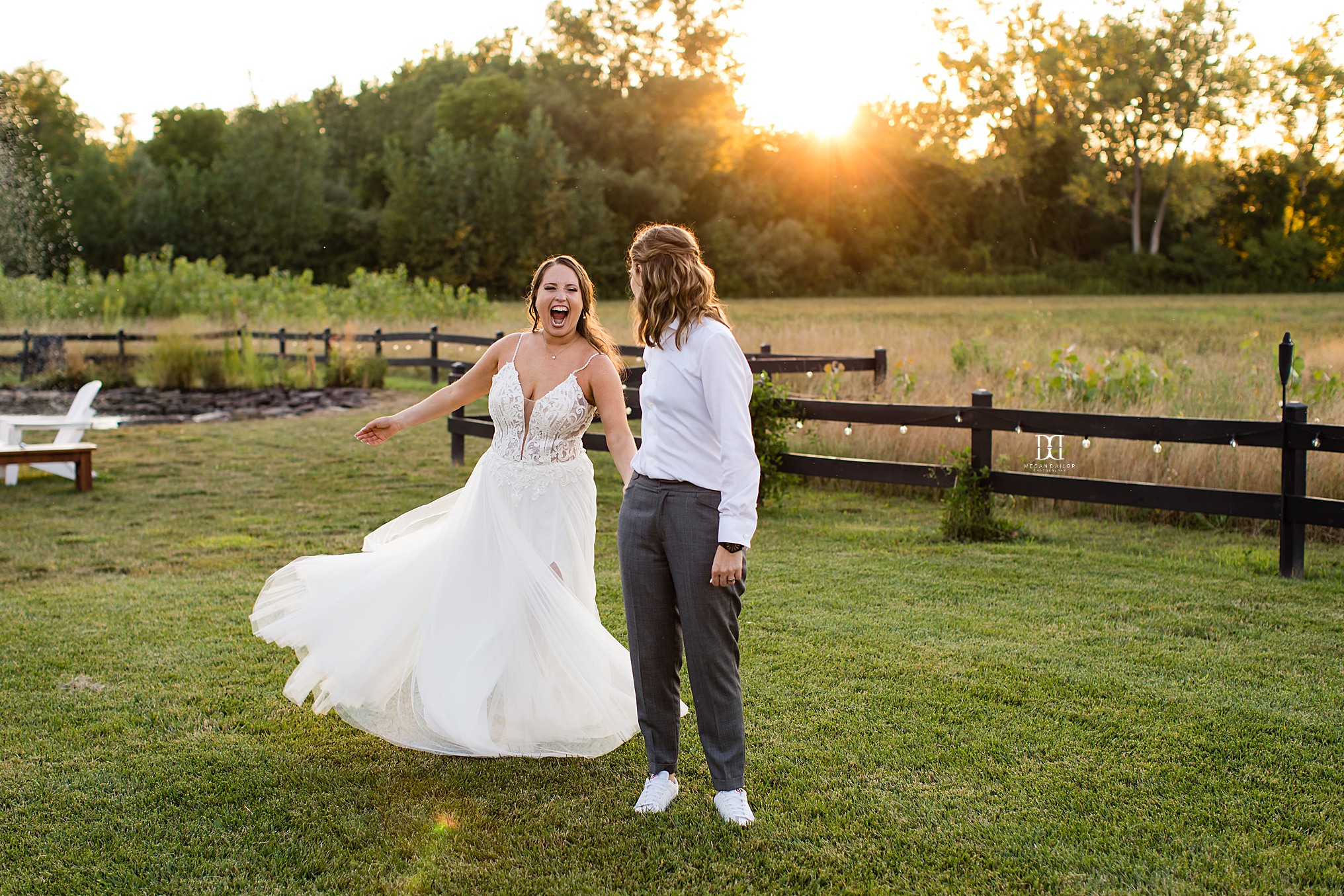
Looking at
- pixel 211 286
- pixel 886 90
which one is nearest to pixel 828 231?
pixel 886 90

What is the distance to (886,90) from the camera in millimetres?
57094

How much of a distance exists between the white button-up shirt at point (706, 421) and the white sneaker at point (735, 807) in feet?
2.90

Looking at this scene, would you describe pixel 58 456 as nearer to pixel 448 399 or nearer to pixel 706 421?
pixel 448 399

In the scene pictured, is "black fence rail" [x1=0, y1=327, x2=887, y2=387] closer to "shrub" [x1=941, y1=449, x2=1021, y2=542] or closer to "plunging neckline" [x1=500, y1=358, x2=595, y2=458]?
"shrub" [x1=941, y1=449, x2=1021, y2=542]

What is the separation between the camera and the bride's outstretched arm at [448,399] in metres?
4.09

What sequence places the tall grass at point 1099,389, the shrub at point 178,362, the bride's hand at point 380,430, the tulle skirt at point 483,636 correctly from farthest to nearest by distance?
the shrub at point 178,362
the tall grass at point 1099,389
the bride's hand at point 380,430
the tulle skirt at point 483,636

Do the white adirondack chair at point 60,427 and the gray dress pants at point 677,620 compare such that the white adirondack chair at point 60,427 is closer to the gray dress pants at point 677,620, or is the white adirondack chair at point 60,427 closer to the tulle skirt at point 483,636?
the tulle skirt at point 483,636

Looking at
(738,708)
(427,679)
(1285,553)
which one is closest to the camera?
(738,708)

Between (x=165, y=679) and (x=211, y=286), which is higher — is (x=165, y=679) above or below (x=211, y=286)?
below

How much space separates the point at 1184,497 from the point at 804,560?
2.35 meters

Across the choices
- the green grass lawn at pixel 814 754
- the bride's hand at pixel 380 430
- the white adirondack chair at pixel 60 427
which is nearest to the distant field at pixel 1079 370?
the green grass lawn at pixel 814 754

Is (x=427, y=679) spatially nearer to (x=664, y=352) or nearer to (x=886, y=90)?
(x=664, y=352)

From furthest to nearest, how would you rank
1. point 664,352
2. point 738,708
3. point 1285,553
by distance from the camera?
point 1285,553
point 738,708
point 664,352

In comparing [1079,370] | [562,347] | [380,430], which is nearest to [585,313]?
[562,347]
